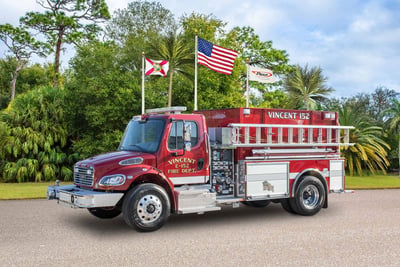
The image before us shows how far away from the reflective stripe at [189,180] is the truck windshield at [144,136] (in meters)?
0.79

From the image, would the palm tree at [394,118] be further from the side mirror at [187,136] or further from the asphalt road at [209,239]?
the side mirror at [187,136]

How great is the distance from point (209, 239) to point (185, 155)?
2071 mm

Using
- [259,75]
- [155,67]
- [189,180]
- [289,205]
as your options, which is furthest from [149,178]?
[155,67]

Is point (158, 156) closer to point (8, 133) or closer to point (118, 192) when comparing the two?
Result: point (118, 192)

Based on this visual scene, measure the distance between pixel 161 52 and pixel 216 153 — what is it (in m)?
11.8

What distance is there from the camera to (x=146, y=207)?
29.7 ft

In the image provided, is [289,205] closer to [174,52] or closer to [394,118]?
[174,52]

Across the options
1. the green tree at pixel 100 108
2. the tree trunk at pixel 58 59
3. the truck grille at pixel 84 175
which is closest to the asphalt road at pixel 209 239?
the truck grille at pixel 84 175

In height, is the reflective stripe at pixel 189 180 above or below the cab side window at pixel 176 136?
below

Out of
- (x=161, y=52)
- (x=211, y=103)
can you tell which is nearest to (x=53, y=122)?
(x=161, y=52)

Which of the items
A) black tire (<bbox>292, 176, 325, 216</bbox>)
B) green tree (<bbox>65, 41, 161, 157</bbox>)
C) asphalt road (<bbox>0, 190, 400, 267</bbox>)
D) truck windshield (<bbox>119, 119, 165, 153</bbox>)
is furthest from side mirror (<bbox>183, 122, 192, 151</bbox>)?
green tree (<bbox>65, 41, 161, 157</bbox>)

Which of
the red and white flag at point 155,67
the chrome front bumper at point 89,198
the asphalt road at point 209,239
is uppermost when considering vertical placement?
the red and white flag at point 155,67

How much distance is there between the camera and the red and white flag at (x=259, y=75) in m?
15.7

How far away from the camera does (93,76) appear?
24297 mm
